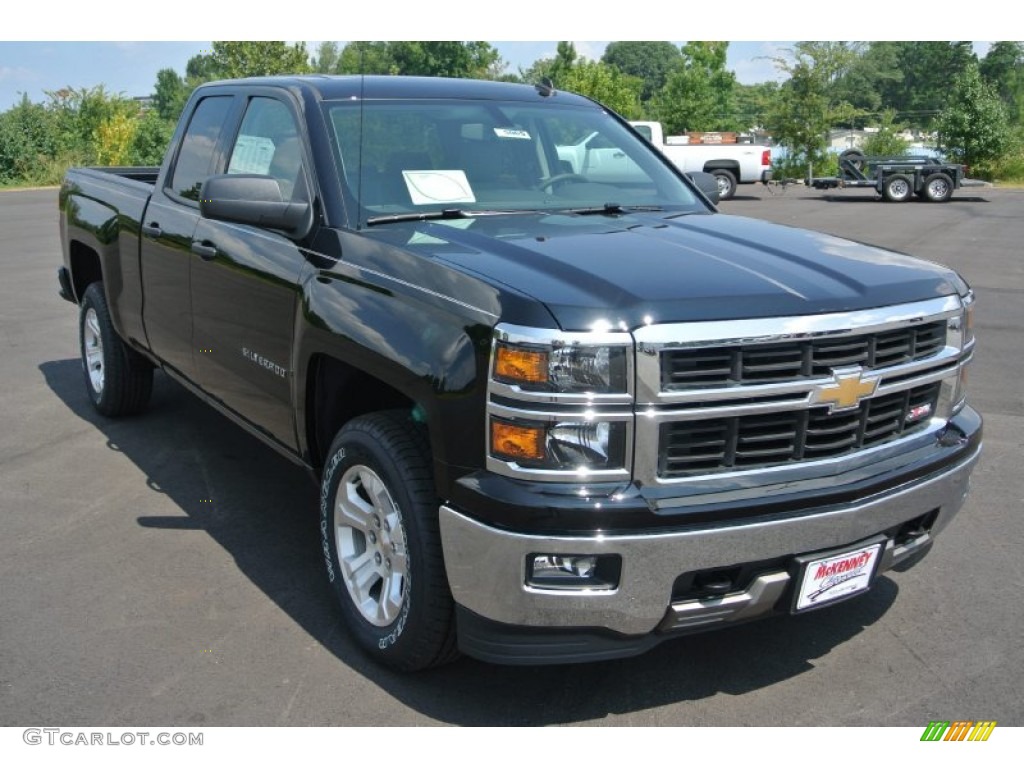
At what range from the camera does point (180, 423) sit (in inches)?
257

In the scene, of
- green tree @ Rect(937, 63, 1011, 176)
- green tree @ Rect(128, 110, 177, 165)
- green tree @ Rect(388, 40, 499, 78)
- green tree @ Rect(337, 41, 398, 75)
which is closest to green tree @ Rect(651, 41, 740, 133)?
green tree @ Rect(937, 63, 1011, 176)

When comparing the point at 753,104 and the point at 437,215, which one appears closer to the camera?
the point at 437,215

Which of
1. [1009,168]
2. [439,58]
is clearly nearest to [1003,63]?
[439,58]

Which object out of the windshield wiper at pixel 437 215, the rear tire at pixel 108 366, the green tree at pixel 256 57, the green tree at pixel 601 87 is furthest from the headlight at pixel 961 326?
the green tree at pixel 601 87

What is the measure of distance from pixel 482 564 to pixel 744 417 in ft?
2.81

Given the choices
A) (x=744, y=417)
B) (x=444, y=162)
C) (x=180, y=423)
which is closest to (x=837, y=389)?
(x=744, y=417)

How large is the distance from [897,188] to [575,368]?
28.5 m

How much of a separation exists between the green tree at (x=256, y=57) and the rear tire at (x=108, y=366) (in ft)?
106

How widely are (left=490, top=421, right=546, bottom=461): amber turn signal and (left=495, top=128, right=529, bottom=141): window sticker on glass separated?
1974mm

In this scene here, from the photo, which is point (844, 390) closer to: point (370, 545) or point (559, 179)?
point (370, 545)

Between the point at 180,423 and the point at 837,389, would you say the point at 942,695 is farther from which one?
the point at 180,423

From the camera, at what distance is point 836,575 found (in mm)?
3201

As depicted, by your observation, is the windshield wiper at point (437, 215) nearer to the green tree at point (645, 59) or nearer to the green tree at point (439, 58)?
the green tree at point (439, 58)
